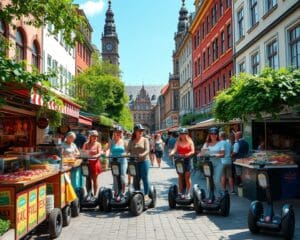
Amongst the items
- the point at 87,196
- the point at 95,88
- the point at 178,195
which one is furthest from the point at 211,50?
the point at 87,196

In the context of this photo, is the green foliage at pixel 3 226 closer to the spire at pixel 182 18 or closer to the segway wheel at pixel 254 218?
the segway wheel at pixel 254 218

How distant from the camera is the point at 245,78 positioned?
1054cm

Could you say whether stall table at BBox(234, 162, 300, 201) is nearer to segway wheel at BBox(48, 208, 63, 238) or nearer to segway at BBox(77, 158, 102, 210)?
segway at BBox(77, 158, 102, 210)

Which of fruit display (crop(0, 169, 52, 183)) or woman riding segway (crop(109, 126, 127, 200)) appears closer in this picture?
fruit display (crop(0, 169, 52, 183))

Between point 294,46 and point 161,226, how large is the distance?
12.2 metres

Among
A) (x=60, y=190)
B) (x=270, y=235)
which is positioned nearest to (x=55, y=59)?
(x=60, y=190)

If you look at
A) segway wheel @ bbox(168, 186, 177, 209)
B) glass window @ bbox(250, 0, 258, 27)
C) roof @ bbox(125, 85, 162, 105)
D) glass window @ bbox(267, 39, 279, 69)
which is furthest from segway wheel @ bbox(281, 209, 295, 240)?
roof @ bbox(125, 85, 162, 105)

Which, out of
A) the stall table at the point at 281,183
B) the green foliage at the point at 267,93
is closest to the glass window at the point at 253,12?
the green foliage at the point at 267,93

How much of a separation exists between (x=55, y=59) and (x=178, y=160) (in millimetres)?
18891

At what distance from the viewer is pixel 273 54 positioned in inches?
776

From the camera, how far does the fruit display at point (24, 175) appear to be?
579 cm

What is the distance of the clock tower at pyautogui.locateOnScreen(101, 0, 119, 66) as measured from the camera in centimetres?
10656

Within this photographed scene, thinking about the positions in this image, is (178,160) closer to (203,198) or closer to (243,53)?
(203,198)

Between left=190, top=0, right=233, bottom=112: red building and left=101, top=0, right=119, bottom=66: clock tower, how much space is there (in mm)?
Answer: 63524
